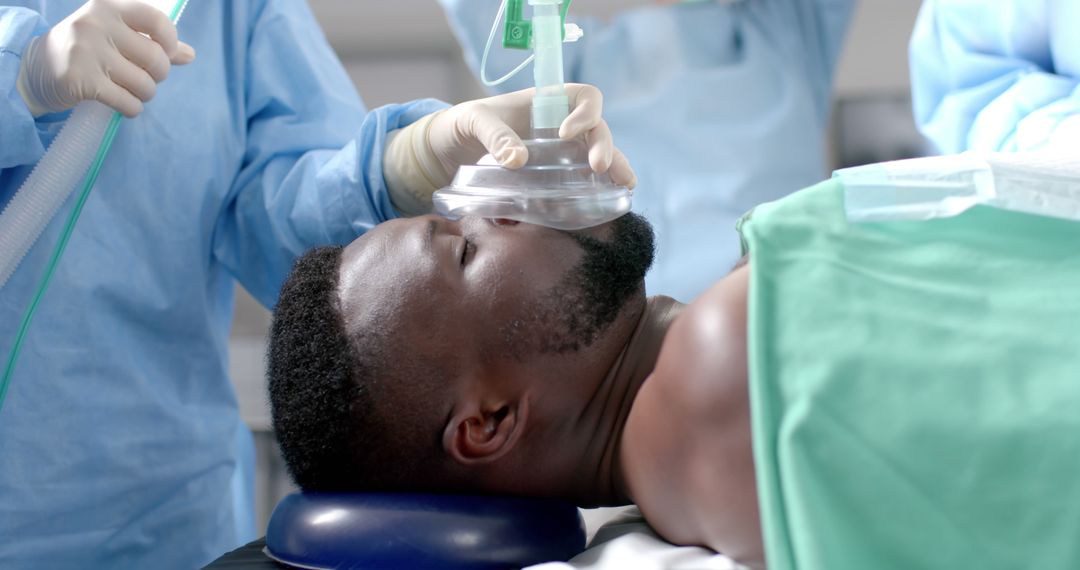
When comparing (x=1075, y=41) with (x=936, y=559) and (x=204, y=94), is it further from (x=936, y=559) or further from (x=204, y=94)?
(x=204, y=94)

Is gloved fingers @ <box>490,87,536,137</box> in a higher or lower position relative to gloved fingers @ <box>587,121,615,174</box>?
higher

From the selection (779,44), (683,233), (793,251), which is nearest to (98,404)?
(793,251)

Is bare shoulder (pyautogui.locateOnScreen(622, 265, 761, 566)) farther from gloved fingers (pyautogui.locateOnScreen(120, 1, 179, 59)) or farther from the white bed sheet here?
gloved fingers (pyautogui.locateOnScreen(120, 1, 179, 59))

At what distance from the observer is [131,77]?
3.77 feet

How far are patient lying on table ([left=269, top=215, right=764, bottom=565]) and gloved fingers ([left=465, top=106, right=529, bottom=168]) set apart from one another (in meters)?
0.08

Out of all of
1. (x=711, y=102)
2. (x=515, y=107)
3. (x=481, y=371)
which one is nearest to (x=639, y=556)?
(x=481, y=371)

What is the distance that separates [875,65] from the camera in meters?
2.65

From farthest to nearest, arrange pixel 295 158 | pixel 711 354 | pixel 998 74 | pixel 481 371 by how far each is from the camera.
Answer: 1. pixel 998 74
2. pixel 295 158
3. pixel 481 371
4. pixel 711 354

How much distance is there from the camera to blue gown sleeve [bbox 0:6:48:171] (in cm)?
110

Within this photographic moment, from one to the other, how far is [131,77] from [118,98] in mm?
33

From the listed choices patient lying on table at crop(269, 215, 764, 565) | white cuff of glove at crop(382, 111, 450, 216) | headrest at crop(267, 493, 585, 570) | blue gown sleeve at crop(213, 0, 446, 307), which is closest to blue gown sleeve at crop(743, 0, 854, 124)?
blue gown sleeve at crop(213, 0, 446, 307)

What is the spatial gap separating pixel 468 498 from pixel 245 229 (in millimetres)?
596

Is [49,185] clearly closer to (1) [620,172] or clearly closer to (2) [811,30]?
(1) [620,172]

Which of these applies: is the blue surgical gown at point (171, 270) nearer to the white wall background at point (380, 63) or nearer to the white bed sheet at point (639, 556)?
the white bed sheet at point (639, 556)
